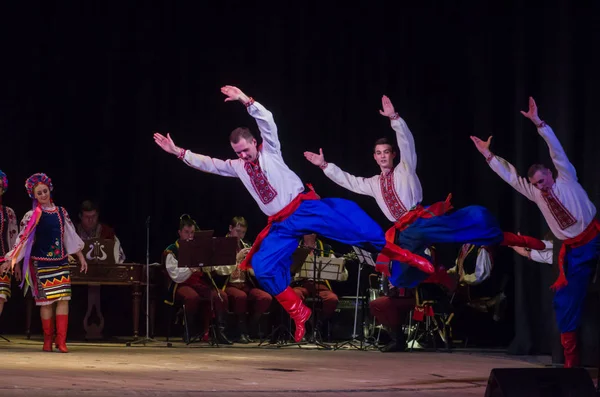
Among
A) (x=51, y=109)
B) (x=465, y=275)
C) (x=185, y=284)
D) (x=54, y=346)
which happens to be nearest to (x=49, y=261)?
(x=54, y=346)

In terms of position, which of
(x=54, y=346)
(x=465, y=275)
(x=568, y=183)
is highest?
(x=568, y=183)

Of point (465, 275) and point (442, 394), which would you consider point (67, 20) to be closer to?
point (465, 275)

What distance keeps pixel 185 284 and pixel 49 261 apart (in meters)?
1.91

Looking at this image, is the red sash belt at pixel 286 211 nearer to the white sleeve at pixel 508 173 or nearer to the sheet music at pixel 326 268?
the white sleeve at pixel 508 173

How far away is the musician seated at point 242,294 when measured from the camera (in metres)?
10.4

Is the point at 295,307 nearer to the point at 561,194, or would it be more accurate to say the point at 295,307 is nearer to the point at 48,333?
the point at 561,194

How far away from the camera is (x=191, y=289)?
10.1 meters

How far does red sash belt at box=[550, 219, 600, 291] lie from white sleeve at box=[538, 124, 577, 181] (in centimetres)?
37

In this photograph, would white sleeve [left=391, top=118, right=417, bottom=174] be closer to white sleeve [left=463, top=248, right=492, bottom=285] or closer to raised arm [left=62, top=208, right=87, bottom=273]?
white sleeve [left=463, top=248, right=492, bottom=285]

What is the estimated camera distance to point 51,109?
10844mm

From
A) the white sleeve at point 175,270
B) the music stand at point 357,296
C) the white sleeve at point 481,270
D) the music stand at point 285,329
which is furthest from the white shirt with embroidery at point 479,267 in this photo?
the white sleeve at point 175,270

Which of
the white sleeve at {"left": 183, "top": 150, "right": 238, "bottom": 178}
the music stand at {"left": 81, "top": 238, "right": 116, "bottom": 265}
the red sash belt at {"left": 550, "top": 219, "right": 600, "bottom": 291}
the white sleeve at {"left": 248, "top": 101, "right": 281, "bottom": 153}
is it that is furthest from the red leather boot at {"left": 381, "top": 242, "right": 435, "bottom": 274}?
the music stand at {"left": 81, "top": 238, "right": 116, "bottom": 265}

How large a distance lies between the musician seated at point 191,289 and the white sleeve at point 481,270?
2.44 m

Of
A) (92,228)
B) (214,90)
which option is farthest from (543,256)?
(92,228)
